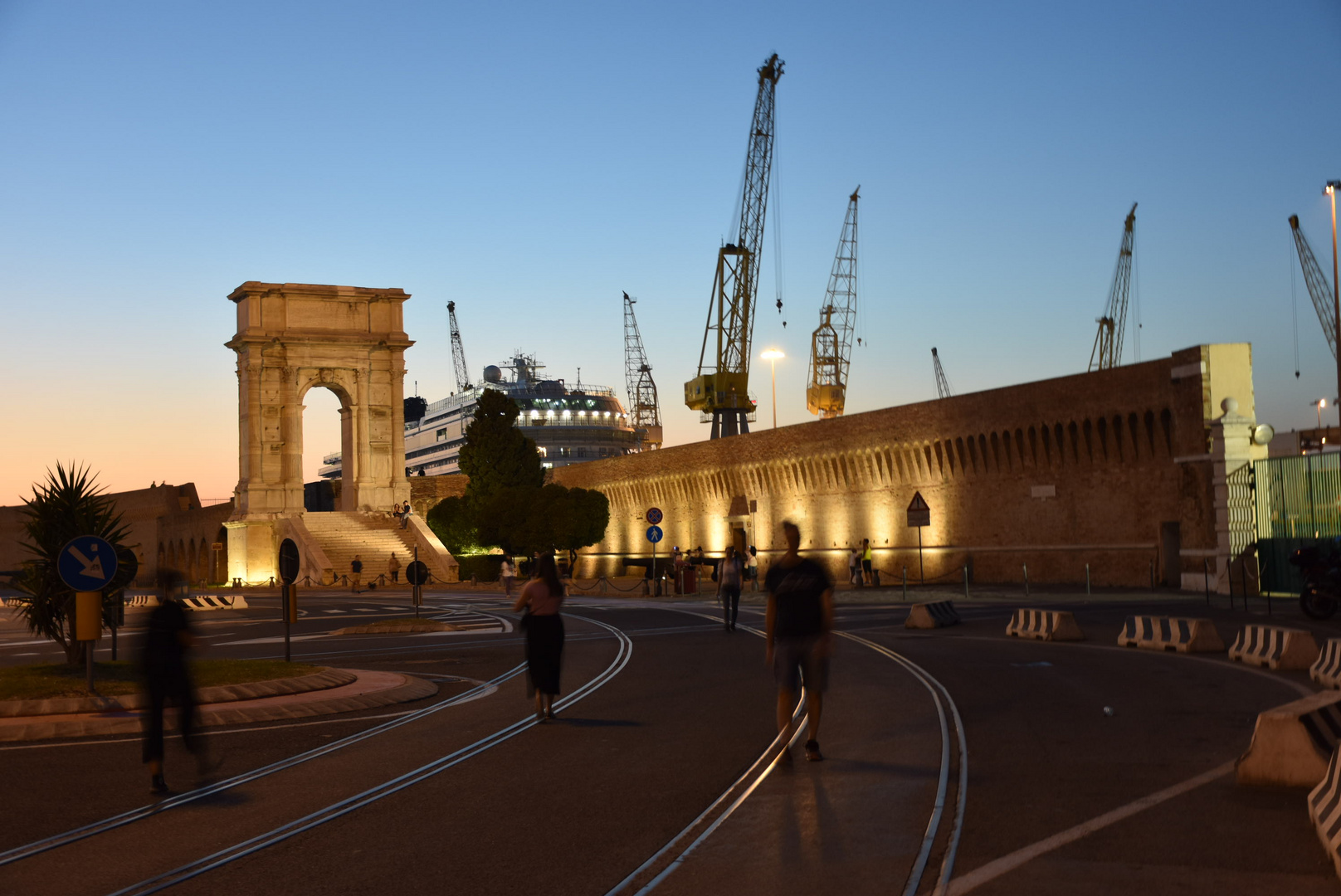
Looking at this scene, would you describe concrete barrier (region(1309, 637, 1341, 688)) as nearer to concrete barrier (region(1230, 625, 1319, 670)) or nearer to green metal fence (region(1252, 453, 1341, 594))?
concrete barrier (region(1230, 625, 1319, 670))

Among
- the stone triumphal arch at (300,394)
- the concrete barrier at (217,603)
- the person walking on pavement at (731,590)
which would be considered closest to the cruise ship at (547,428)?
the stone triumphal arch at (300,394)

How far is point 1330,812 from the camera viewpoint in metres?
6.66

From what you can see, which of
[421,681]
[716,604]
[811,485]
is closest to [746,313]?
[811,485]

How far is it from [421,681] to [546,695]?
429 centimetres

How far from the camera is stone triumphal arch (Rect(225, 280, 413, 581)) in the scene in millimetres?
68500

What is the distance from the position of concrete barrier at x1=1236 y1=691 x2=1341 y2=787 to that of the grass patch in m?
10.3

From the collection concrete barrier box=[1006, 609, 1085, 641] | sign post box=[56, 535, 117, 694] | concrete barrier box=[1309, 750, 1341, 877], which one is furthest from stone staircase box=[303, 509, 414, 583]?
concrete barrier box=[1309, 750, 1341, 877]

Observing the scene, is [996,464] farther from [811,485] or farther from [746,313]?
[746,313]

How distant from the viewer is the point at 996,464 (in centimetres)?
4381

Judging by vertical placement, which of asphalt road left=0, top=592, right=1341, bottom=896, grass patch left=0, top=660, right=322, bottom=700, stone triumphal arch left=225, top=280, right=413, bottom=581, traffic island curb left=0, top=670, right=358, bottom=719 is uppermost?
stone triumphal arch left=225, top=280, right=413, bottom=581

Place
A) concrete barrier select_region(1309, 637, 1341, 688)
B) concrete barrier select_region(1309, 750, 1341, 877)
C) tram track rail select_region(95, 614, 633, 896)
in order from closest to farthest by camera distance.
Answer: concrete barrier select_region(1309, 750, 1341, 877), tram track rail select_region(95, 614, 633, 896), concrete barrier select_region(1309, 637, 1341, 688)

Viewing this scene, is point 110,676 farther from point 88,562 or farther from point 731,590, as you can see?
point 731,590

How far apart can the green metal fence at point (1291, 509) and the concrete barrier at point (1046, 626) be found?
34.7ft

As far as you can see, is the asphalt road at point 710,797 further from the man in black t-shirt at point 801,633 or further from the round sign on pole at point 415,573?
the round sign on pole at point 415,573
